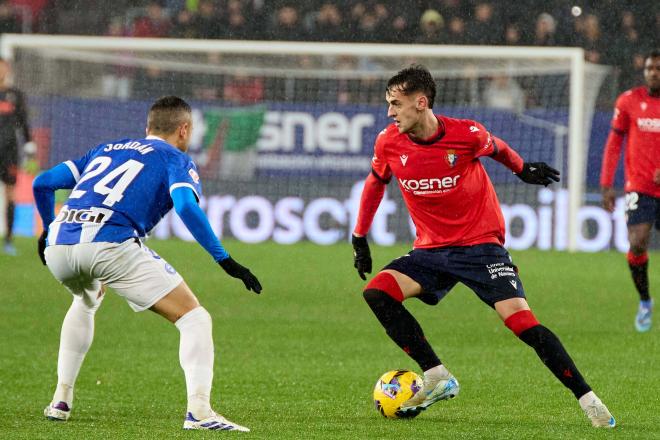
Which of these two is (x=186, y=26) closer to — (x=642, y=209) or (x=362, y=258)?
(x=642, y=209)

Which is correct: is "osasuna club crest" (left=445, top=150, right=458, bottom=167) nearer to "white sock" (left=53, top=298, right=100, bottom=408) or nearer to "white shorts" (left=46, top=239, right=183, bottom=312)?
"white shorts" (left=46, top=239, right=183, bottom=312)

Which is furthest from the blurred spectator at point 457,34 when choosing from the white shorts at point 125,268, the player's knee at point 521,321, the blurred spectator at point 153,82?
the white shorts at point 125,268

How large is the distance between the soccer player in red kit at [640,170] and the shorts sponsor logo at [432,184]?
13.6ft

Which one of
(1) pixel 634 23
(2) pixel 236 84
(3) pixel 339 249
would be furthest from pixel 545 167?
(1) pixel 634 23

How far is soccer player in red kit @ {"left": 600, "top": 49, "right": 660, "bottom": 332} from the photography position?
418 inches

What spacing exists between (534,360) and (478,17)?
1256cm

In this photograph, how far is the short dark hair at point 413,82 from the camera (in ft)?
22.0

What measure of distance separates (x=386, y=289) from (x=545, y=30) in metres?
14.3

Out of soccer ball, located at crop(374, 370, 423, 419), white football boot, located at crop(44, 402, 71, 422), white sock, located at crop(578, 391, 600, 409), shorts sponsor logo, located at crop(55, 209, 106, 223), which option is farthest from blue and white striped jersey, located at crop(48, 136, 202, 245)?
white sock, located at crop(578, 391, 600, 409)

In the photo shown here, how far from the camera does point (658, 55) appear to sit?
10.2m

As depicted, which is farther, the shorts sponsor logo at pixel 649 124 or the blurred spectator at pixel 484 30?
the blurred spectator at pixel 484 30

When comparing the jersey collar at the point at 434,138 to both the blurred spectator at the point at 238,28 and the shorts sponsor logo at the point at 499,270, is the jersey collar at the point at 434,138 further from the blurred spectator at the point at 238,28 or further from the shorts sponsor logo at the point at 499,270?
the blurred spectator at the point at 238,28

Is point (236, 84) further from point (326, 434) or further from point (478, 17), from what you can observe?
point (326, 434)

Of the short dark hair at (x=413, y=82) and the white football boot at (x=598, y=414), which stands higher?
the short dark hair at (x=413, y=82)
